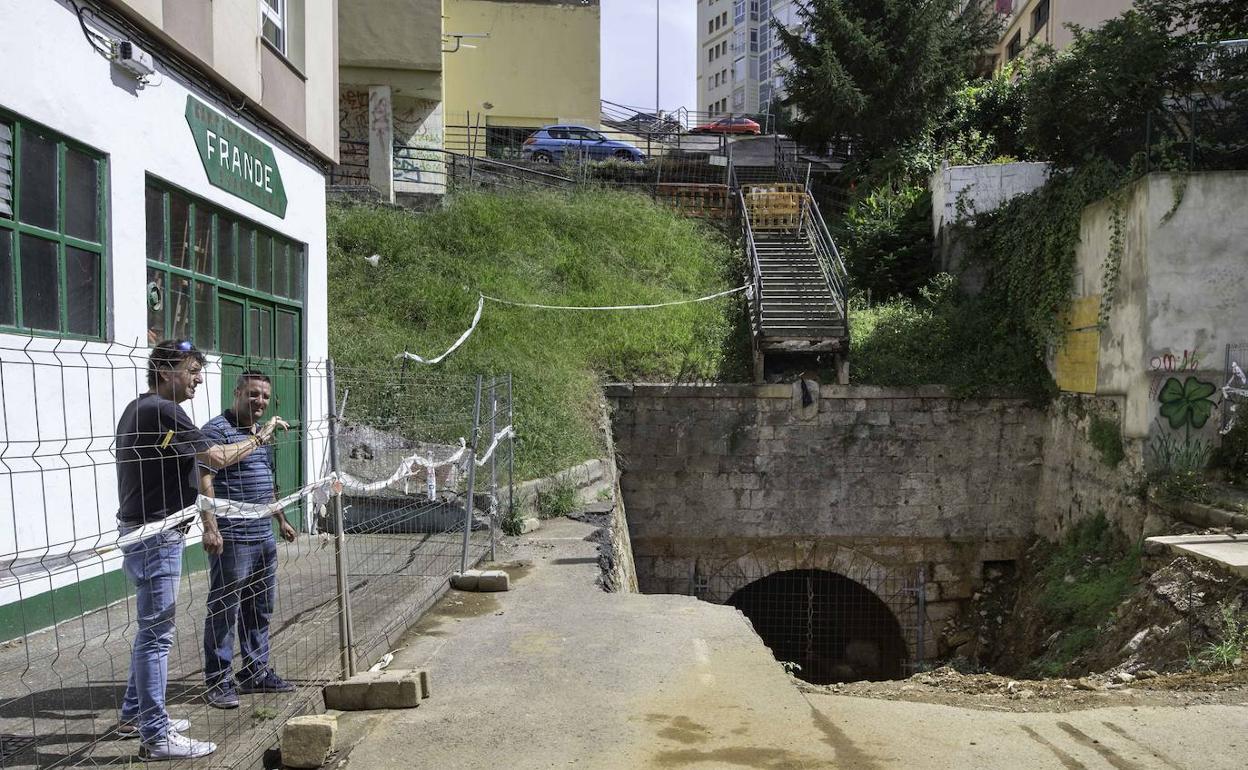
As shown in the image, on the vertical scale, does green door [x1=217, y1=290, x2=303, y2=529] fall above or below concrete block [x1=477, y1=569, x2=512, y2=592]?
above

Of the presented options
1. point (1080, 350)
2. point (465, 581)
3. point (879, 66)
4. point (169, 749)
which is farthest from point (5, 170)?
point (879, 66)

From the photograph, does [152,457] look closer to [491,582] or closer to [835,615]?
[491,582]

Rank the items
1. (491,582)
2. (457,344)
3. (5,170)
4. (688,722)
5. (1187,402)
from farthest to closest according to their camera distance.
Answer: (457,344)
(1187,402)
(491,582)
(5,170)
(688,722)

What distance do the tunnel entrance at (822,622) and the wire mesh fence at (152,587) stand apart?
286 inches

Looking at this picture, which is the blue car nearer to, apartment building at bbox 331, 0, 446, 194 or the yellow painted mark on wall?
apartment building at bbox 331, 0, 446, 194

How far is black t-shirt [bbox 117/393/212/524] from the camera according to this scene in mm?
4172

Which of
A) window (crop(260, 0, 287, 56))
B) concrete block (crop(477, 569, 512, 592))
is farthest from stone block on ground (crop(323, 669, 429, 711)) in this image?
window (crop(260, 0, 287, 56))

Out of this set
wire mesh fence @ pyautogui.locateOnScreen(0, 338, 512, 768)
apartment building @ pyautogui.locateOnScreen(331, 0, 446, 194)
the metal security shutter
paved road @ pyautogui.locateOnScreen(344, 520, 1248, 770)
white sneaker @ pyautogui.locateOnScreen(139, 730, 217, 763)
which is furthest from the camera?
apartment building @ pyautogui.locateOnScreen(331, 0, 446, 194)

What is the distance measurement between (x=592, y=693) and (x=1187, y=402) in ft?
28.8

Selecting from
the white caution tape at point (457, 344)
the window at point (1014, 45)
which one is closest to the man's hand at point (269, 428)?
the white caution tape at point (457, 344)

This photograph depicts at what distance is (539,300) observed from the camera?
1670 centimetres

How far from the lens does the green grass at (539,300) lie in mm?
13500

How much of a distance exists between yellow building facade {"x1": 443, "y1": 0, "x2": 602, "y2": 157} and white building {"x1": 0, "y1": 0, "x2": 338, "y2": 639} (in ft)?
69.8

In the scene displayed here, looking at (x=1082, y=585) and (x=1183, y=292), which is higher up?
(x=1183, y=292)
